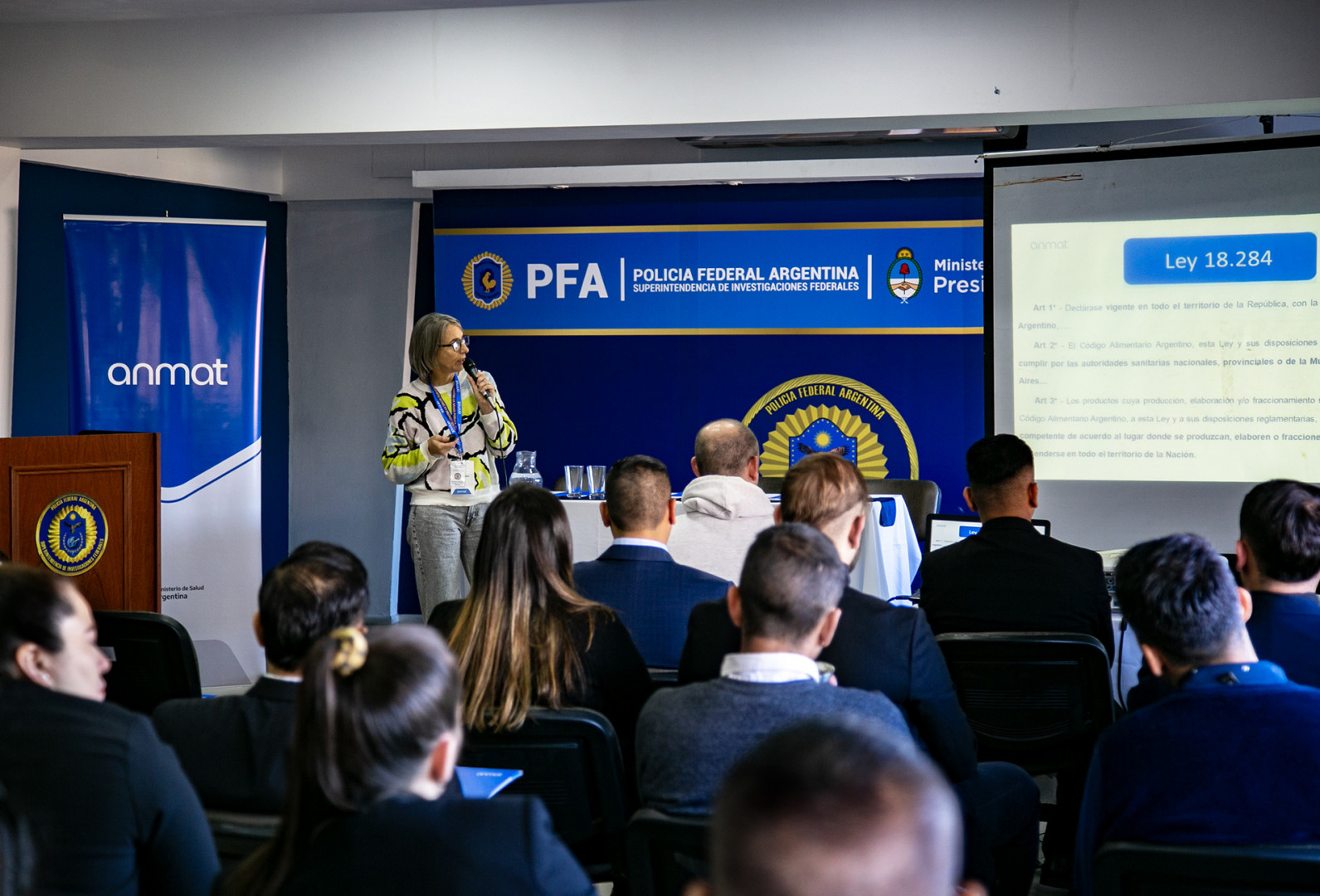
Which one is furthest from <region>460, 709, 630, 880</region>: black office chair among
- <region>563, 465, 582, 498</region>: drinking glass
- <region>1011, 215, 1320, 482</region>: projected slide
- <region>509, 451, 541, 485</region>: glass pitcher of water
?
<region>563, 465, 582, 498</region>: drinking glass

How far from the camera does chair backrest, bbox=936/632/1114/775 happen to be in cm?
262

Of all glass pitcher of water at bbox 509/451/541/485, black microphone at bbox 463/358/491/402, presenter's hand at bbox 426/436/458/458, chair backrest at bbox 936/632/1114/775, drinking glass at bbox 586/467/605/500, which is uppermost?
black microphone at bbox 463/358/491/402

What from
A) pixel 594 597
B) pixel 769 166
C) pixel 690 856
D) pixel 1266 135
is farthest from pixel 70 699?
pixel 769 166

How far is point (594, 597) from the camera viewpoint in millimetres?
2645

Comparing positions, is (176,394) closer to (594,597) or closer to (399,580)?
(399,580)

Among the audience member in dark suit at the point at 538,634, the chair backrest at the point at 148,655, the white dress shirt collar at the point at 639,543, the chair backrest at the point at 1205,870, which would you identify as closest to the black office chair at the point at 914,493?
the white dress shirt collar at the point at 639,543

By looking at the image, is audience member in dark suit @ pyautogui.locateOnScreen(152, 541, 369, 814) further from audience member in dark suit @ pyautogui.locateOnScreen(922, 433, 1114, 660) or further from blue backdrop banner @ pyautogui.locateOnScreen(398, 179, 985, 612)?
blue backdrop banner @ pyautogui.locateOnScreen(398, 179, 985, 612)

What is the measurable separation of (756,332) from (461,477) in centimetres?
250

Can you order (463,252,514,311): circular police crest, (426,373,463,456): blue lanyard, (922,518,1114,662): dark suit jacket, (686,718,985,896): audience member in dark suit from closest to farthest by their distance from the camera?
(686,718,985,896): audience member in dark suit < (922,518,1114,662): dark suit jacket < (426,373,463,456): blue lanyard < (463,252,514,311): circular police crest

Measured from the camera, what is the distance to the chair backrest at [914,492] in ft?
17.8

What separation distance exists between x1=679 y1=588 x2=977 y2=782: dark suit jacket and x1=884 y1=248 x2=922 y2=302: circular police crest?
14.8 feet

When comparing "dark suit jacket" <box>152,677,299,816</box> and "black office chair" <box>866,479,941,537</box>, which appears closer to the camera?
"dark suit jacket" <box>152,677,299,816</box>

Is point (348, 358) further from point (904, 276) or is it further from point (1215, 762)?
point (1215, 762)

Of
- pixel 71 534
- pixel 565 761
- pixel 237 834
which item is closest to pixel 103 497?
pixel 71 534
